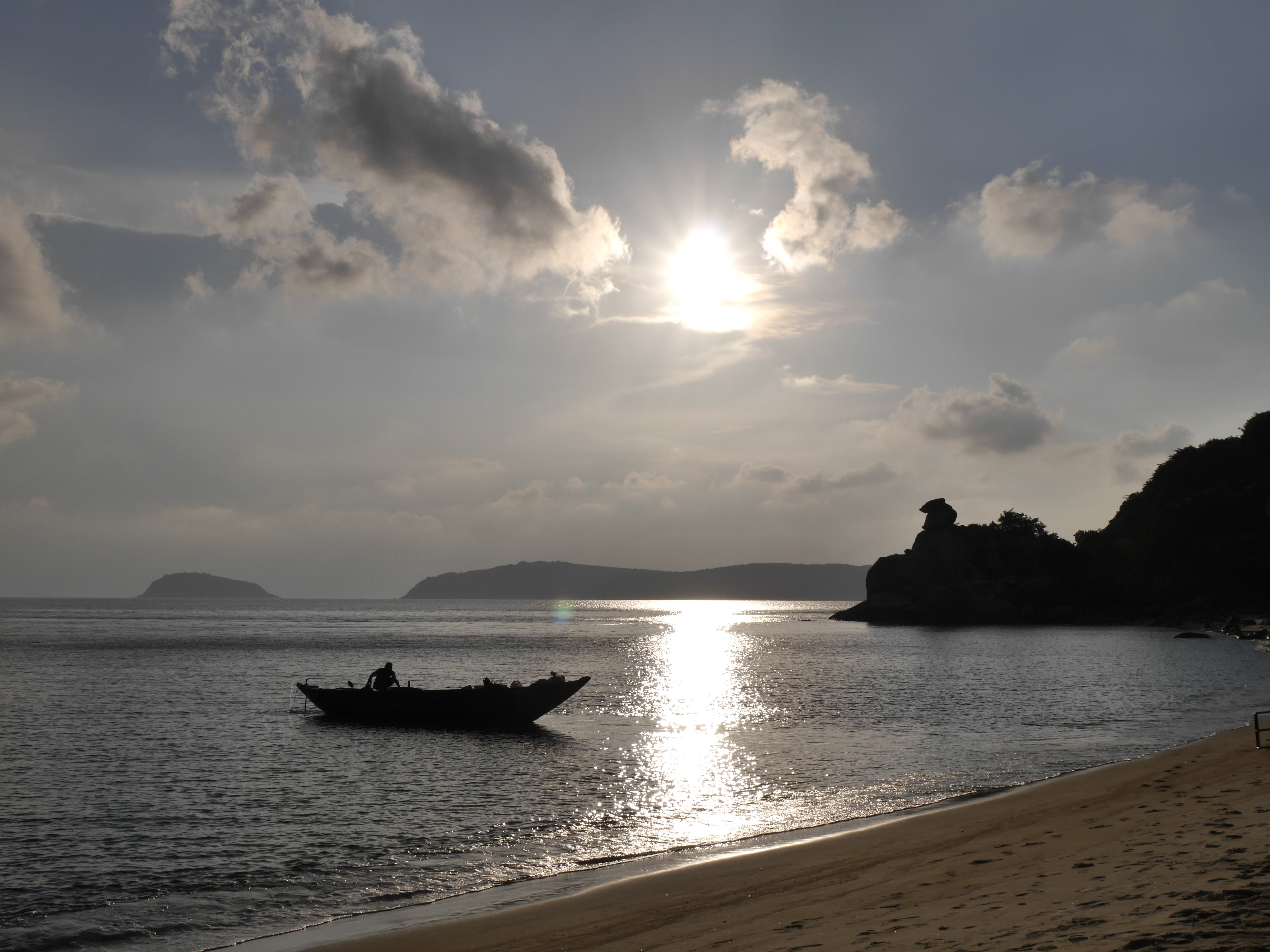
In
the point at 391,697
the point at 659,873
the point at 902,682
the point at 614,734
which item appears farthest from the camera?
the point at 902,682

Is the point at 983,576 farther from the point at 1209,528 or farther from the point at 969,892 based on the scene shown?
the point at 969,892

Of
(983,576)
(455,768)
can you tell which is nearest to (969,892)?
(455,768)

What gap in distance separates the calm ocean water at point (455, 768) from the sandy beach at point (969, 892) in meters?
2.65

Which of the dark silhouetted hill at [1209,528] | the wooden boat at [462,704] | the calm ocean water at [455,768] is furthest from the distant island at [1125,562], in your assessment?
the wooden boat at [462,704]

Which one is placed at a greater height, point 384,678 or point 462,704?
point 384,678

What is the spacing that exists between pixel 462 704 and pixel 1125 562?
12347 cm

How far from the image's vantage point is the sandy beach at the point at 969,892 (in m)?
8.96

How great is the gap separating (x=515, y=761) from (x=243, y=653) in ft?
208

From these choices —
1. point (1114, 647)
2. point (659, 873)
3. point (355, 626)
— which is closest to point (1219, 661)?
point (1114, 647)

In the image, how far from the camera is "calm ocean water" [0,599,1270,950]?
15.5m

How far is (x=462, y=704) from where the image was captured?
37.2 m

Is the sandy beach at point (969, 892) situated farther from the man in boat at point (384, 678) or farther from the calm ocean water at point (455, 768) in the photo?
the man in boat at point (384, 678)

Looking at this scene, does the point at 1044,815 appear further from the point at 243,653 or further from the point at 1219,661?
the point at 243,653

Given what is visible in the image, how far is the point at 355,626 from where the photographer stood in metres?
158
